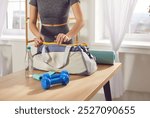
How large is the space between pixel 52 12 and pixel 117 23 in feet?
3.40

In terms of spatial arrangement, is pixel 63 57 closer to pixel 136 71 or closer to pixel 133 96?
pixel 136 71

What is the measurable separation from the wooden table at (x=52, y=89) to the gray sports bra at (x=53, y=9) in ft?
2.29

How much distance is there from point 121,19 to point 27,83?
1.79 metres

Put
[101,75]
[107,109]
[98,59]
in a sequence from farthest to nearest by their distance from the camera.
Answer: [98,59] < [101,75] < [107,109]

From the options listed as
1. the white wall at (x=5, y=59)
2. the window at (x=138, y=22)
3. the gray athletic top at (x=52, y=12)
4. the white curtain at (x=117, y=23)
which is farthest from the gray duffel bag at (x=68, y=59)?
the white wall at (x=5, y=59)

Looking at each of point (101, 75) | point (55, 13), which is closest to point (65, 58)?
point (101, 75)

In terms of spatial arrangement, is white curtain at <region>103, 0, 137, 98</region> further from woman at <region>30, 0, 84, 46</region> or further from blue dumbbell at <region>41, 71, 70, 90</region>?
blue dumbbell at <region>41, 71, 70, 90</region>

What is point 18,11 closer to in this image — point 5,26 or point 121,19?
point 5,26

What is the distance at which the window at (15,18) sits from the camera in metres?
3.99

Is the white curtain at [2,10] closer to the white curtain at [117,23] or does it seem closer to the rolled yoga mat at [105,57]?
the white curtain at [117,23]

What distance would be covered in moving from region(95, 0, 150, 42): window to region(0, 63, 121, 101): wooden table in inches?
62.9

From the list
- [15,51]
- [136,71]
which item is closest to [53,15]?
[136,71]

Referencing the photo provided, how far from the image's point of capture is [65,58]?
1808 millimetres

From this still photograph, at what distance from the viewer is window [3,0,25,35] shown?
157 inches
